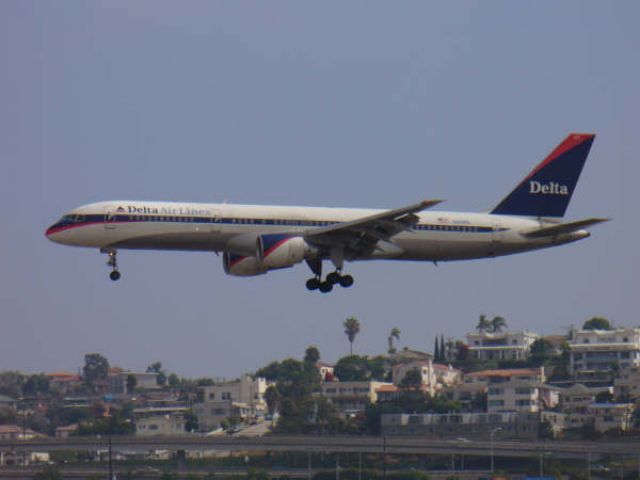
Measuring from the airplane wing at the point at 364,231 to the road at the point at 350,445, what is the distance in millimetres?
59533

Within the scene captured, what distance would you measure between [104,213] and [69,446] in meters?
80.3

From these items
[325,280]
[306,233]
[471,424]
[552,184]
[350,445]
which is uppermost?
[552,184]

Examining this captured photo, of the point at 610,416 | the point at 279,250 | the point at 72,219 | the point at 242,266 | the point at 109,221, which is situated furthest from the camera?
the point at 610,416

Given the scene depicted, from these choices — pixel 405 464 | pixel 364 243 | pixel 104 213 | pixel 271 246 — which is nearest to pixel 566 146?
pixel 364 243

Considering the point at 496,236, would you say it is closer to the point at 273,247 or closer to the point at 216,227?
the point at 273,247

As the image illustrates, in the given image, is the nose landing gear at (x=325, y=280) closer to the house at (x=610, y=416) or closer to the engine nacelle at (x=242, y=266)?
the engine nacelle at (x=242, y=266)

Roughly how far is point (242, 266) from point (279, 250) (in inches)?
153

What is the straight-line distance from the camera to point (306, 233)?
80625mm

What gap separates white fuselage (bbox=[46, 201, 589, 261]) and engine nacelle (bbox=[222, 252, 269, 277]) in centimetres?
173

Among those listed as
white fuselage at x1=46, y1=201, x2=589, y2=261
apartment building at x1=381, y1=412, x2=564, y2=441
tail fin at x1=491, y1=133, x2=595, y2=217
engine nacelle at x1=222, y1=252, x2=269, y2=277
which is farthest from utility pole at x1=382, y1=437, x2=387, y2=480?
engine nacelle at x1=222, y1=252, x2=269, y2=277

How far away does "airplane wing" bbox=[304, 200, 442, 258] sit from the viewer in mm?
78250

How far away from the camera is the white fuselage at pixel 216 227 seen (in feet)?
259

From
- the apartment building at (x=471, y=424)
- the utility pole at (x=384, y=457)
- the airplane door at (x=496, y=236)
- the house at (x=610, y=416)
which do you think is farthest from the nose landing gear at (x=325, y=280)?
the house at (x=610, y=416)

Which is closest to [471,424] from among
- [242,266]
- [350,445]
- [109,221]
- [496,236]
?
[350,445]
